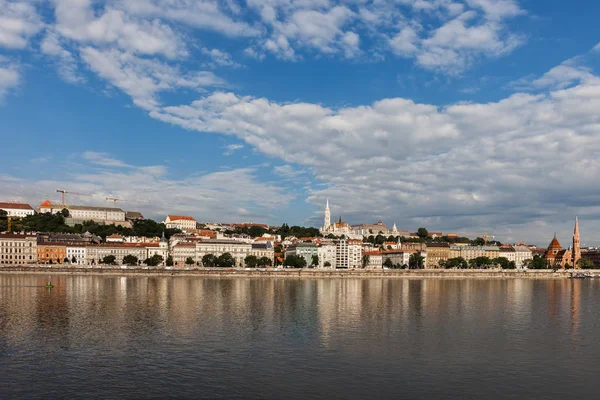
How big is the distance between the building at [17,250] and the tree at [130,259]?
1423 cm

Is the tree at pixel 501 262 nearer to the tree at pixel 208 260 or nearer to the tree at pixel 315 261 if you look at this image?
the tree at pixel 315 261

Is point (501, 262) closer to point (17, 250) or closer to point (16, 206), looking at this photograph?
point (17, 250)

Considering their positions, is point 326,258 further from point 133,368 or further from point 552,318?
point 133,368

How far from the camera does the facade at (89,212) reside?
137 meters

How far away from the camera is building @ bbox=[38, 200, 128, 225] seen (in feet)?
450

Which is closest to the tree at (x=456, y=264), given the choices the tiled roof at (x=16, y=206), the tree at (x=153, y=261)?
the tree at (x=153, y=261)

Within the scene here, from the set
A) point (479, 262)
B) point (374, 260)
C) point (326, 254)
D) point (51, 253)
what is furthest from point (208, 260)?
point (479, 262)

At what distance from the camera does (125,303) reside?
37.8 meters

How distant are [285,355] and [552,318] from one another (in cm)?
2023

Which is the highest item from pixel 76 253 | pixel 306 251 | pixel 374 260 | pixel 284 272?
pixel 76 253

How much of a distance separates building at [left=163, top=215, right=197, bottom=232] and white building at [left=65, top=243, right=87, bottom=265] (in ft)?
173

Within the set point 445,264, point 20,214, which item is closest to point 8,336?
point 445,264

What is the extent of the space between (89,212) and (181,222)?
24.9 meters

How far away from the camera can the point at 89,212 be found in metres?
138
